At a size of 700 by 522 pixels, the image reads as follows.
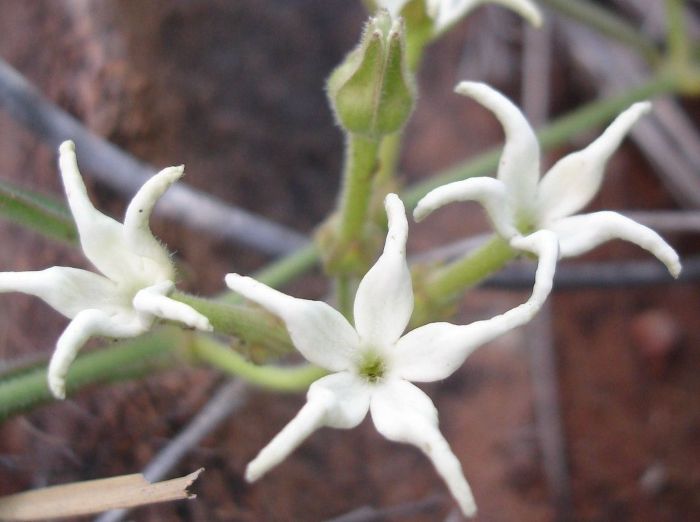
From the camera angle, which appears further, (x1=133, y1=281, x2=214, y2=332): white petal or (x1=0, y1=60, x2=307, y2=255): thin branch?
(x1=0, y1=60, x2=307, y2=255): thin branch

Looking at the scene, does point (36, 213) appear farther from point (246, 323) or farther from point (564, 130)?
point (564, 130)

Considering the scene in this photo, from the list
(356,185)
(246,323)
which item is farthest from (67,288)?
(356,185)

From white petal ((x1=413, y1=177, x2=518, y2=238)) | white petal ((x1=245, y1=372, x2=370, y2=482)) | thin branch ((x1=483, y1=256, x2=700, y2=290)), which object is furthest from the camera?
thin branch ((x1=483, y1=256, x2=700, y2=290))

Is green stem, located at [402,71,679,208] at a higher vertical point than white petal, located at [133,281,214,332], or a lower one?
higher

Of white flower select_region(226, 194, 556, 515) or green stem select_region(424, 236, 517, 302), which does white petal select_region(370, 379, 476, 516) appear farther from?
green stem select_region(424, 236, 517, 302)

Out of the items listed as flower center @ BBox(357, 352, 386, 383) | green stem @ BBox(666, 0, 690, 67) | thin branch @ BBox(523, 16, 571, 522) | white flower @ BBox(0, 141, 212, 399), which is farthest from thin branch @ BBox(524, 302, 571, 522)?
white flower @ BBox(0, 141, 212, 399)

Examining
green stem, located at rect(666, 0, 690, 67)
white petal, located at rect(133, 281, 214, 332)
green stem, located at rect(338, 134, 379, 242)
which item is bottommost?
white petal, located at rect(133, 281, 214, 332)

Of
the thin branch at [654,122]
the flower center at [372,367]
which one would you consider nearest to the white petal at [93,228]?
the flower center at [372,367]
